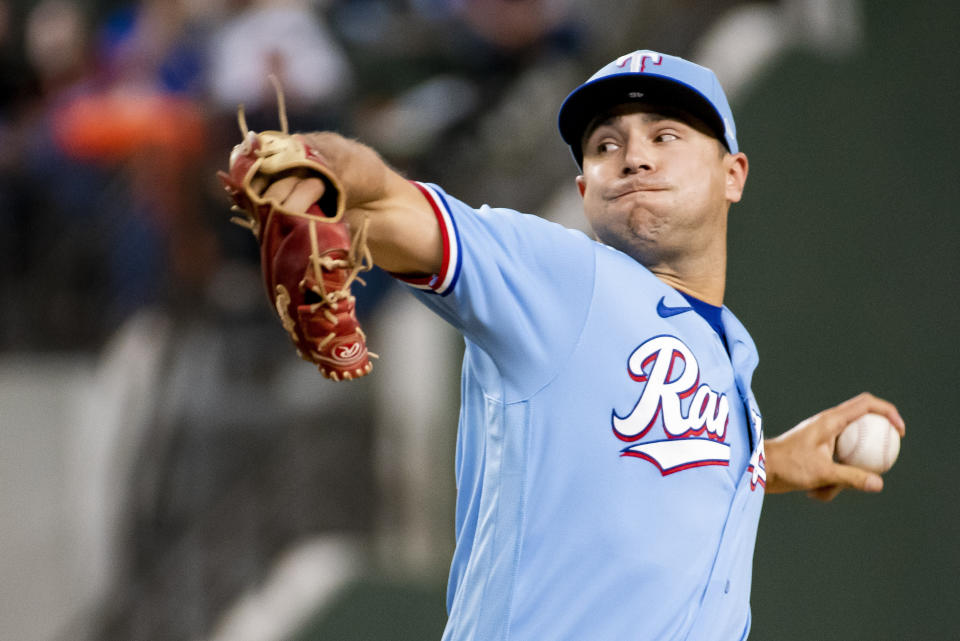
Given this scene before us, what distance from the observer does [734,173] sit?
275 centimetres

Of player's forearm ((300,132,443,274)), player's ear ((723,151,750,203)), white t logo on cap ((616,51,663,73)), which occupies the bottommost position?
player's forearm ((300,132,443,274))

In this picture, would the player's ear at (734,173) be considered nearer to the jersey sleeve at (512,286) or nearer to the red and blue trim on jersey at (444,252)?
→ the jersey sleeve at (512,286)

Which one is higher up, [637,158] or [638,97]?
[638,97]

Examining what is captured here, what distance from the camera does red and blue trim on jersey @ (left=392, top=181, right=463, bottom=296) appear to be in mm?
1974

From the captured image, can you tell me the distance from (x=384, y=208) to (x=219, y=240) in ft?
14.2

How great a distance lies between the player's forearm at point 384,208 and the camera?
185 centimetres

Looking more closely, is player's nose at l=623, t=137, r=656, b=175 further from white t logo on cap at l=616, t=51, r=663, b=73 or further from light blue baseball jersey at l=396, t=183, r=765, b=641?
light blue baseball jersey at l=396, t=183, r=765, b=641

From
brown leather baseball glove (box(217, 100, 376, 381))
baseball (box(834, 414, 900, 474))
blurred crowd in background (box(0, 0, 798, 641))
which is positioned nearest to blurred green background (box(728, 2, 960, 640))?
blurred crowd in background (box(0, 0, 798, 641))

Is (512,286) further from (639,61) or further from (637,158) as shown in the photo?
(639,61)

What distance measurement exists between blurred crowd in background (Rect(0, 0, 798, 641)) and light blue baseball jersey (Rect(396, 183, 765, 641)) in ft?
10.2

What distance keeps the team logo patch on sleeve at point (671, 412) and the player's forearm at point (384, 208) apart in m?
0.47

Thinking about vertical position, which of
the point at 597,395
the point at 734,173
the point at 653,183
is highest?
the point at 734,173

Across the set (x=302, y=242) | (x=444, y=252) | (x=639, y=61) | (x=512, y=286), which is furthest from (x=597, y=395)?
(x=639, y=61)

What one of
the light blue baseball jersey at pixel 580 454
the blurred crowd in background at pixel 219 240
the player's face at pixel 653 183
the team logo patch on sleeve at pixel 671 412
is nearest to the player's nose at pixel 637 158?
the player's face at pixel 653 183
